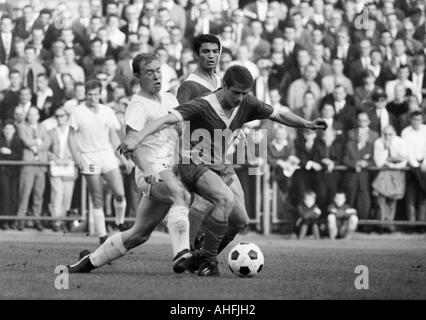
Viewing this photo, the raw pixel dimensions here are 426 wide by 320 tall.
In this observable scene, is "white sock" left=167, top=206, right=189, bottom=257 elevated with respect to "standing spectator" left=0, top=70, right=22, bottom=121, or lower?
lower

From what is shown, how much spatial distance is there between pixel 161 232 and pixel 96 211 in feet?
9.77

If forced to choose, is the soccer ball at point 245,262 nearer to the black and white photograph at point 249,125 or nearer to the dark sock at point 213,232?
the dark sock at point 213,232

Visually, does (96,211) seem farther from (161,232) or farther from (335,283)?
(335,283)

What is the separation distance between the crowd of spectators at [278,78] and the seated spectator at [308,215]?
64 mm

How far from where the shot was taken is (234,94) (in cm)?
1105

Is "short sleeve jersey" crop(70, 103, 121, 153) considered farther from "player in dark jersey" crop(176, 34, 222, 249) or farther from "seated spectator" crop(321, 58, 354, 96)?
"seated spectator" crop(321, 58, 354, 96)

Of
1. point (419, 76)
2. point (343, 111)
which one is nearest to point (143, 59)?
point (343, 111)

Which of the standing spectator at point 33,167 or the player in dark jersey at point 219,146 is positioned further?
the standing spectator at point 33,167

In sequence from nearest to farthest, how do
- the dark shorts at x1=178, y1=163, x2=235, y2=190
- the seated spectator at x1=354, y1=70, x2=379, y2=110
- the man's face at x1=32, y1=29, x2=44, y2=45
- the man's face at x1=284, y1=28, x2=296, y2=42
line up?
the dark shorts at x1=178, y1=163, x2=235, y2=190 < the seated spectator at x1=354, y1=70, x2=379, y2=110 < the man's face at x1=32, y1=29, x2=44, y2=45 < the man's face at x1=284, y1=28, x2=296, y2=42

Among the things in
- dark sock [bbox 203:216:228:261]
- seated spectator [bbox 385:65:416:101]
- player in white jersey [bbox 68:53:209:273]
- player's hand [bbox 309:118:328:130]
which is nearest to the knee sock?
dark sock [bbox 203:216:228:261]

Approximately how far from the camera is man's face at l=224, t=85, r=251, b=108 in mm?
11000

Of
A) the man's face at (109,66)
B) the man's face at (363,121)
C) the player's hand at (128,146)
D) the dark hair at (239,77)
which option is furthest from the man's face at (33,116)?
the player's hand at (128,146)

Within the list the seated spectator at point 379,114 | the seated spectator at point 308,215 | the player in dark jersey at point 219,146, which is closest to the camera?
the player in dark jersey at point 219,146

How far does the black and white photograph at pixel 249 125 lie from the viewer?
16.8 m
